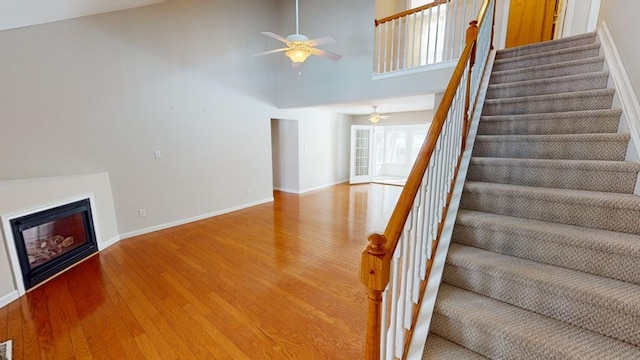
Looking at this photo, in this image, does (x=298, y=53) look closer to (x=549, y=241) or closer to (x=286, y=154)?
(x=549, y=241)

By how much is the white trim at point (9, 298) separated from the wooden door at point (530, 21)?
23.2ft

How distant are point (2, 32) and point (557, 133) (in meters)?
5.01

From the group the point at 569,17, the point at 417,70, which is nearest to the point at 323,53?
the point at 417,70

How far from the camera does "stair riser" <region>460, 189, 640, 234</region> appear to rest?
53.3 inches

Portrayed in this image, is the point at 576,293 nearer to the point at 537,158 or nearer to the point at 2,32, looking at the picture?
the point at 537,158

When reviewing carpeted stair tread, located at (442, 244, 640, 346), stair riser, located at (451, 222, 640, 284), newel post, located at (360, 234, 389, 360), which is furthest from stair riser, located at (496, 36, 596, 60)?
newel post, located at (360, 234, 389, 360)

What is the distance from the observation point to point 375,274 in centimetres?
86

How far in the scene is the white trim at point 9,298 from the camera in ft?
7.08

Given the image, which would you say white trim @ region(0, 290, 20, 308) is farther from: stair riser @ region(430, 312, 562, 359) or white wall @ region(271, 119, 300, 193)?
white wall @ region(271, 119, 300, 193)

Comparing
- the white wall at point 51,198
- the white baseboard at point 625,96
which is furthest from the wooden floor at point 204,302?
the white baseboard at point 625,96

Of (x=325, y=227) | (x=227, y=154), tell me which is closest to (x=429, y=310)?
(x=325, y=227)

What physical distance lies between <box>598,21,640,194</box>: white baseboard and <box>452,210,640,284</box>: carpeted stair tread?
0.51 metres

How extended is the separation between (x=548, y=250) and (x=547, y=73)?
2.03 metres

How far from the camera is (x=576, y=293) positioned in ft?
3.70
